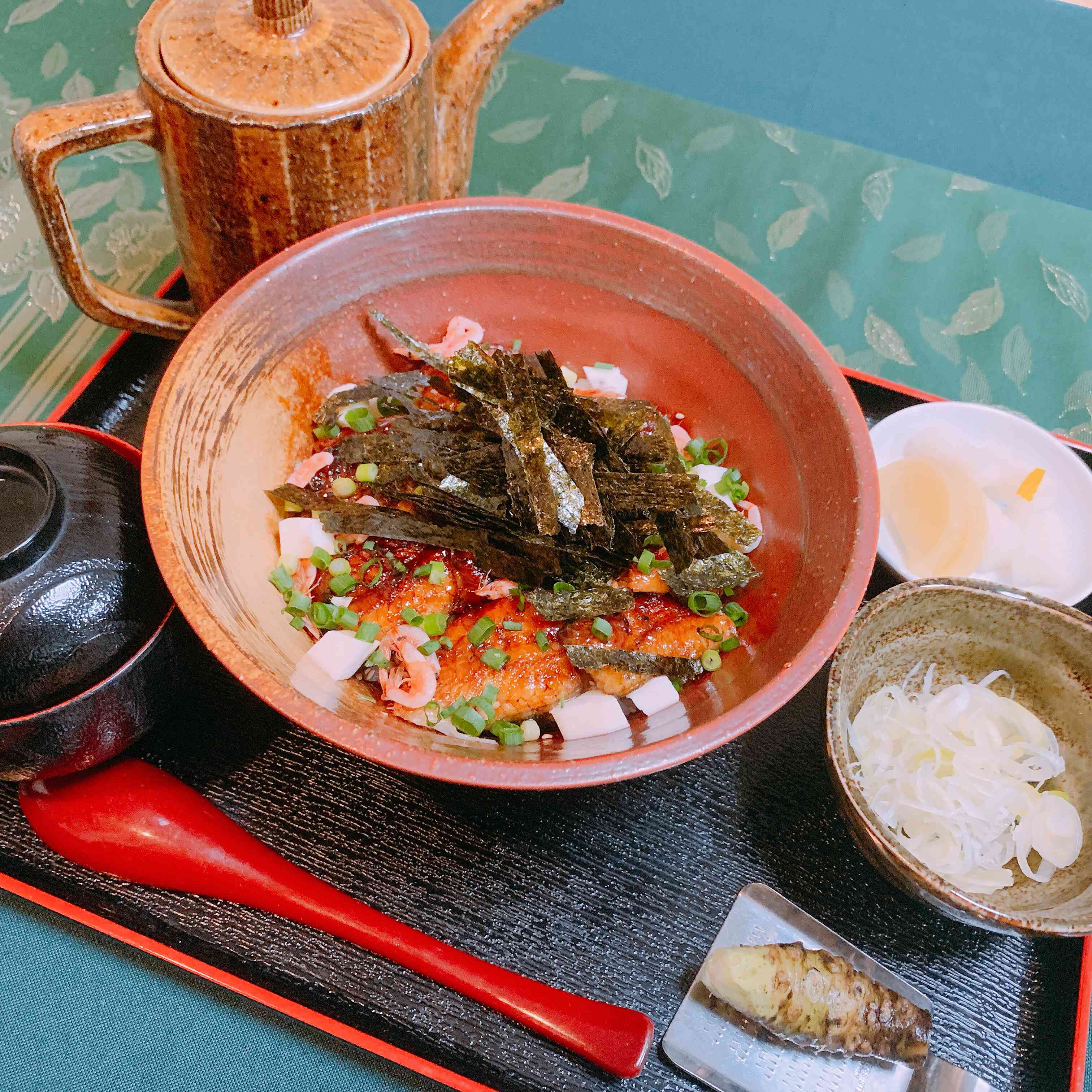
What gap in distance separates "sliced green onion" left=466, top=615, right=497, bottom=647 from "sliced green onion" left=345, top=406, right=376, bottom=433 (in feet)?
1.51

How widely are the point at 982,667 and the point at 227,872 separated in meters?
1.40

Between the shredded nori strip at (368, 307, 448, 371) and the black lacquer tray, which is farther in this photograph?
the shredded nori strip at (368, 307, 448, 371)

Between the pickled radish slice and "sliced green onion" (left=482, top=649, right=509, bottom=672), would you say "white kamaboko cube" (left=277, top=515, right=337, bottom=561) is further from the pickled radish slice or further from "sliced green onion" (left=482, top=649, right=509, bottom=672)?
the pickled radish slice

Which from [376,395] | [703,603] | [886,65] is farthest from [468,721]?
[886,65]

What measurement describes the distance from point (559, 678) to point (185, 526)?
2.04 feet

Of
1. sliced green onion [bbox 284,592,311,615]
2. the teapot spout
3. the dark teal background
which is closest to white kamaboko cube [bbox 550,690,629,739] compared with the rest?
sliced green onion [bbox 284,592,311,615]

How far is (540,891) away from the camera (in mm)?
1408

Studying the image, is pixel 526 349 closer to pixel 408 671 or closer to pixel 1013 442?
pixel 408 671

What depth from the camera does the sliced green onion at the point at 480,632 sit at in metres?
1.38

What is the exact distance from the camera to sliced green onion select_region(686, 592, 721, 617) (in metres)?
1.43

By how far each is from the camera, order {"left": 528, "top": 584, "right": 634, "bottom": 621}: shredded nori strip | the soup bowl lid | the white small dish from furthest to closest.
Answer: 1. the white small dish
2. {"left": 528, "top": 584, "right": 634, "bottom": 621}: shredded nori strip
3. the soup bowl lid

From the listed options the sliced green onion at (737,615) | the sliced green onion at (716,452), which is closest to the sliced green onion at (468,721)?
the sliced green onion at (737,615)

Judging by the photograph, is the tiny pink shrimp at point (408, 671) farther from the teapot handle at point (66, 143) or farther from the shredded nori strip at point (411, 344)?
the teapot handle at point (66, 143)

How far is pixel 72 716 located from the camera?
4.04 feet
